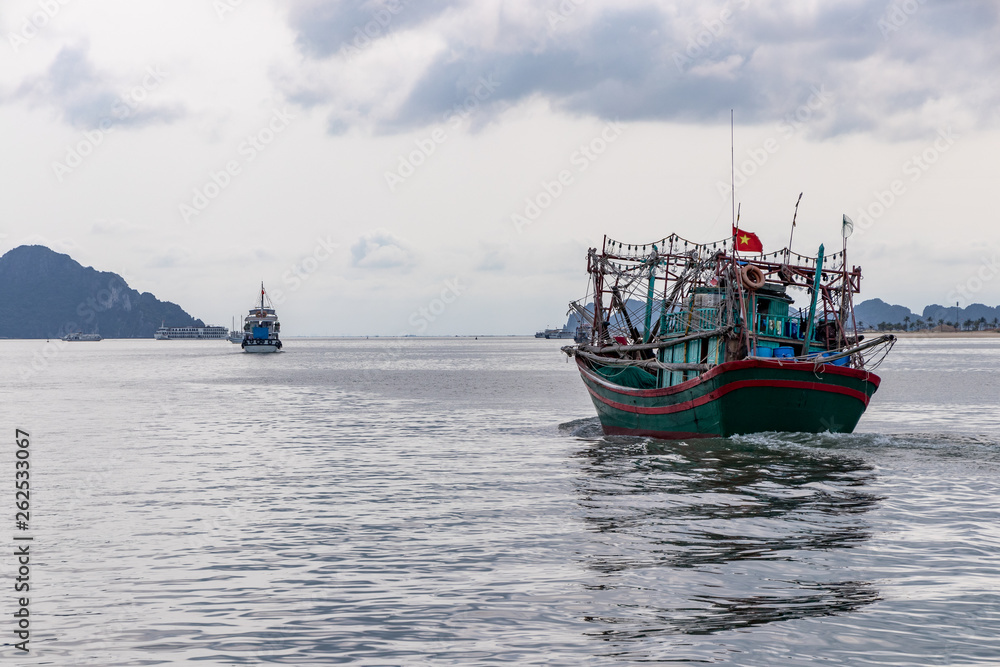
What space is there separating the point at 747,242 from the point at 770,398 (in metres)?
6.06

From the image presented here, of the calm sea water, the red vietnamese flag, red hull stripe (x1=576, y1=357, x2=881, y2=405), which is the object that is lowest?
the calm sea water

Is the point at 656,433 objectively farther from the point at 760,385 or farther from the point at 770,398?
the point at 760,385

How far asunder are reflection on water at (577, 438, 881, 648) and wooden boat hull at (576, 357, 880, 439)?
1.15 metres

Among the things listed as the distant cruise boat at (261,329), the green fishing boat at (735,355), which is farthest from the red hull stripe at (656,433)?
the distant cruise boat at (261,329)

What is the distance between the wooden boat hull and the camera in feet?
84.1

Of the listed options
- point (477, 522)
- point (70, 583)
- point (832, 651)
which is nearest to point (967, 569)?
point (832, 651)

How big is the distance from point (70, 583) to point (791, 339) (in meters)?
24.6

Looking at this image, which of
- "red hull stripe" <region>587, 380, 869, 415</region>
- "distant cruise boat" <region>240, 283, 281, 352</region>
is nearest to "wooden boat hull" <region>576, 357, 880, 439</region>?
"red hull stripe" <region>587, 380, 869, 415</region>

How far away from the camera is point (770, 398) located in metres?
26.1

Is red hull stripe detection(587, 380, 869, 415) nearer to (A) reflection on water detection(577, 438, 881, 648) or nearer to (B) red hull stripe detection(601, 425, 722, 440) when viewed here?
(B) red hull stripe detection(601, 425, 722, 440)

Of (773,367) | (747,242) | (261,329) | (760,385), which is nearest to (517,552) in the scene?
(773,367)

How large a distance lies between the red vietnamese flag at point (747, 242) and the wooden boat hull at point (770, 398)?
5.33 meters

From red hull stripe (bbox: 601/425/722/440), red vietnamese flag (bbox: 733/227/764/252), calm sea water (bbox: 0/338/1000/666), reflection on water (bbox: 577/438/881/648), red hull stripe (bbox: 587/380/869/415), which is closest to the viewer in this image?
calm sea water (bbox: 0/338/1000/666)

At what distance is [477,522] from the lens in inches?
640
